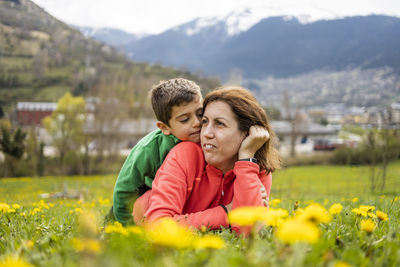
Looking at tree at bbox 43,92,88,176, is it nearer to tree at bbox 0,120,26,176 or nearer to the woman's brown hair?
tree at bbox 0,120,26,176

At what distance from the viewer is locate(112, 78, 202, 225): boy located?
3158 millimetres

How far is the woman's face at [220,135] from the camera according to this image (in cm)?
295

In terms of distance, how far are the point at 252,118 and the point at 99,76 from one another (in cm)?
10249

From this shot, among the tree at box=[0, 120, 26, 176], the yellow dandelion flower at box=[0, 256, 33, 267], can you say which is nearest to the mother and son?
the yellow dandelion flower at box=[0, 256, 33, 267]

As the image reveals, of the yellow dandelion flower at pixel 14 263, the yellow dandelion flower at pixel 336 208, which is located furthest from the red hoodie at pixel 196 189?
the yellow dandelion flower at pixel 14 263

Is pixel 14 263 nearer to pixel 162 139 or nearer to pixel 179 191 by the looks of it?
pixel 179 191

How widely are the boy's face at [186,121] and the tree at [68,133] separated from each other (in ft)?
154

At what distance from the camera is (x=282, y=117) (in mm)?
79312

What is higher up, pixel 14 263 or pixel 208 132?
pixel 208 132

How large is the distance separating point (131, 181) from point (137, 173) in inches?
3.8

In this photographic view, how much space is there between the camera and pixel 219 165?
3.04 meters

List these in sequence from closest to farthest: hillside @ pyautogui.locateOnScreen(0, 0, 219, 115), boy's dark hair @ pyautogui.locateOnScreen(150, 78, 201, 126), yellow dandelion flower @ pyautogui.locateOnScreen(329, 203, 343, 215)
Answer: yellow dandelion flower @ pyautogui.locateOnScreen(329, 203, 343, 215)
boy's dark hair @ pyautogui.locateOnScreen(150, 78, 201, 126)
hillside @ pyautogui.locateOnScreen(0, 0, 219, 115)

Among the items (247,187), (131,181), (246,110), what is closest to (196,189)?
(247,187)

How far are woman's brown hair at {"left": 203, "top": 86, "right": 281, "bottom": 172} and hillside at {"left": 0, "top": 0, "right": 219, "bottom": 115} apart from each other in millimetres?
51520
